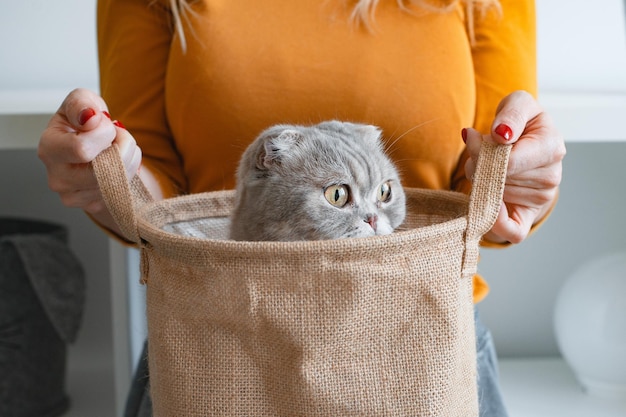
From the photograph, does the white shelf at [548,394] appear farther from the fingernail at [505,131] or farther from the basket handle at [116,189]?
the basket handle at [116,189]

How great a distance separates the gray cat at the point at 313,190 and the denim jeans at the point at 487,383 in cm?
31

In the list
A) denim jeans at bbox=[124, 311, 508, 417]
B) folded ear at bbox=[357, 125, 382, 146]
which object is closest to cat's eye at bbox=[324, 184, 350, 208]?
folded ear at bbox=[357, 125, 382, 146]

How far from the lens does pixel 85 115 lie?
0.68m

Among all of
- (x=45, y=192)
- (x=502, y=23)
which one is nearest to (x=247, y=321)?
(x=502, y=23)

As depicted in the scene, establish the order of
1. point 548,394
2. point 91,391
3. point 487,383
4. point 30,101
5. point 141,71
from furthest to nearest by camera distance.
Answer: point 91,391 → point 548,394 → point 30,101 → point 141,71 → point 487,383

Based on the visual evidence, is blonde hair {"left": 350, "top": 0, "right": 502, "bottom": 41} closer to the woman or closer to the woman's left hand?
the woman

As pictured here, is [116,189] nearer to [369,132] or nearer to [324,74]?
[369,132]

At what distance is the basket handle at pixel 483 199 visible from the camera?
24.8 inches

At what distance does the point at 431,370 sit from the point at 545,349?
1.31 metres

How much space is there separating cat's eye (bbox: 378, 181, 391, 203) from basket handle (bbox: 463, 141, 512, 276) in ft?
0.55

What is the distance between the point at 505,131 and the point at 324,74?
44 cm

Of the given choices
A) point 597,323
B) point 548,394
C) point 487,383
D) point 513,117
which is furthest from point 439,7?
point 548,394

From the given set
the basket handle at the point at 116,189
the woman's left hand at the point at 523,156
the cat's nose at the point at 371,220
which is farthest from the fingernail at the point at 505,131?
the basket handle at the point at 116,189

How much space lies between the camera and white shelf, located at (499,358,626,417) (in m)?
1.43
